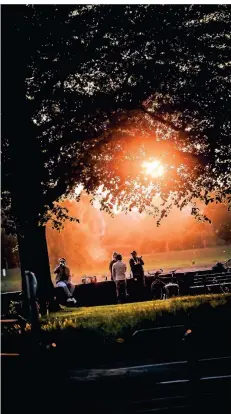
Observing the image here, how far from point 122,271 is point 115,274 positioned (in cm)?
26

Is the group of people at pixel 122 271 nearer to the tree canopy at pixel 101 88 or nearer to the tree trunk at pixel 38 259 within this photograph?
the tree trunk at pixel 38 259

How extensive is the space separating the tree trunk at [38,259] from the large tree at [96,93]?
3 centimetres

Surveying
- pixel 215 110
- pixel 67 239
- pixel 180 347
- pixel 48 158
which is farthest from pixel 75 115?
pixel 67 239

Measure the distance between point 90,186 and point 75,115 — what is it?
2898mm

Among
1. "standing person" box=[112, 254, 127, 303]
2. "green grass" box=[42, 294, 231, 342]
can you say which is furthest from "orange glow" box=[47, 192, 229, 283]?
"green grass" box=[42, 294, 231, 342]

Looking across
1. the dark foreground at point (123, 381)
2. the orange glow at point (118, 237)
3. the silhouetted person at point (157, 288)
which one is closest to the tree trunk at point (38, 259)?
the silhouetted person at point (157, 288)

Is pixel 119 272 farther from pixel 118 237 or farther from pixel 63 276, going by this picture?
pixel 118 237

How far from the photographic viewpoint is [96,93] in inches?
665

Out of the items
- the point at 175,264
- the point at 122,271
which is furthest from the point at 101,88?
the point at 175,264

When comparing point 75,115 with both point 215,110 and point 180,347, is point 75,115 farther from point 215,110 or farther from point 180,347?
point 180,347

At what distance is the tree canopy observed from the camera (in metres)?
15.9

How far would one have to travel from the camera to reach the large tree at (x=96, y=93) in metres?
15.9

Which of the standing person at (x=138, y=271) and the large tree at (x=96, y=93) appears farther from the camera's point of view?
the standing person at (x=138, y=271)

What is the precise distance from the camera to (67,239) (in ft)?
262
